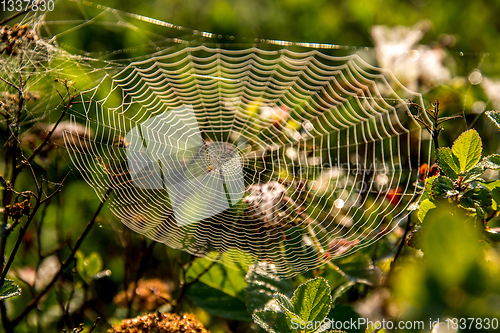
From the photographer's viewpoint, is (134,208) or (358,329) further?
(134,208)

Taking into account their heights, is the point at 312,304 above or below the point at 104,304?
above

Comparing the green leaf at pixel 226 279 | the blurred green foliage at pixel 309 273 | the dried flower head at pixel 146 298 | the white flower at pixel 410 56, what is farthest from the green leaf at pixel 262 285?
the white flower at pixel 410 56

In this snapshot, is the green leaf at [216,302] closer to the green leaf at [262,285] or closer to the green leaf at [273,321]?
the green leaf at [262,285]

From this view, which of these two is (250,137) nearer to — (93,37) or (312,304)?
(93,37)

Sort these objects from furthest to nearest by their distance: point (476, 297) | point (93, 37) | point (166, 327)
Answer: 1. point (93, 37)
2. point (166, 327)
3. point (476, 297)

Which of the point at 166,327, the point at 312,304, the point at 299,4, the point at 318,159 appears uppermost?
the point at 299,4

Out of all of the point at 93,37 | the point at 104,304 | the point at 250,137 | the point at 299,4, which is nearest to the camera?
the point at 104,304

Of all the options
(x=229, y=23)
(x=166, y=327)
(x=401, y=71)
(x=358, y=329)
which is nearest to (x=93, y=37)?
(x=229, y=23)
